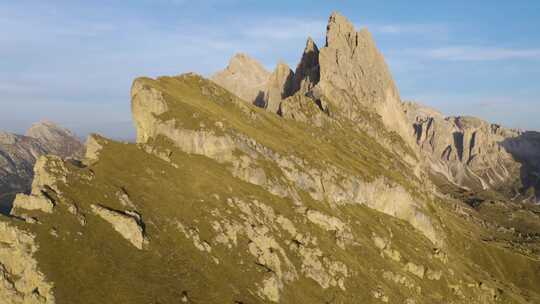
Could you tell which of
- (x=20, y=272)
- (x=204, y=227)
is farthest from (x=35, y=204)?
(x=204, y=227)

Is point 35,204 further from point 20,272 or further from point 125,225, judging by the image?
point 125,225

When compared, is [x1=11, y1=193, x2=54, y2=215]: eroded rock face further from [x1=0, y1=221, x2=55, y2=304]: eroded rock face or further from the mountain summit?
[x1=0, y1=221, x2=55, y2=304]: eroded rock face

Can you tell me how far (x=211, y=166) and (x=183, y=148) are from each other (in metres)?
11.1

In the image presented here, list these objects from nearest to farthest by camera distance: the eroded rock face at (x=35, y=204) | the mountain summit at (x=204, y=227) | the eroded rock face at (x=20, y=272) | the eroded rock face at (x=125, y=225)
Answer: the eroded rock face at (x=20, y=272) → the mountain summit at (x=204, y=227) → the eroded rock face at (x=35, y=204) → the eroded rock face at (x=125, y=225)

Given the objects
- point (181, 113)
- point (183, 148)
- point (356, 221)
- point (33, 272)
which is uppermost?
point (181, 113)

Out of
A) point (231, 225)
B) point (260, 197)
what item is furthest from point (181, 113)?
point (231, 225)

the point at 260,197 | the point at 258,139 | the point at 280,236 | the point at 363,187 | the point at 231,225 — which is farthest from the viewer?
the point at 363,187

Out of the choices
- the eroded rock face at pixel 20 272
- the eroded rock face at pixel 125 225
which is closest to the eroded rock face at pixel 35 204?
the eroded rock face at pixel 20 272

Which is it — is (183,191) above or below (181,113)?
below

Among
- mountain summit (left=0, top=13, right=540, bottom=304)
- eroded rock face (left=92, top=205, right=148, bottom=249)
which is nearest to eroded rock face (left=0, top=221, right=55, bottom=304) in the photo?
mountain summit (left=0, top=13, right=540, bottom=304)

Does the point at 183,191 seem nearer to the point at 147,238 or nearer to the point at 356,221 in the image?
the point at 147,238

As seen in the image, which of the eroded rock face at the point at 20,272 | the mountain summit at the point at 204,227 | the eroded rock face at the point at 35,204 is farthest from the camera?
the eroded rock face at the point at 35,204

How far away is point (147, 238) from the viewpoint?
100 meters

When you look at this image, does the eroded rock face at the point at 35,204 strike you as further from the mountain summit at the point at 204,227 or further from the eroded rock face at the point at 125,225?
the eroded rock face at the point at 125,225
